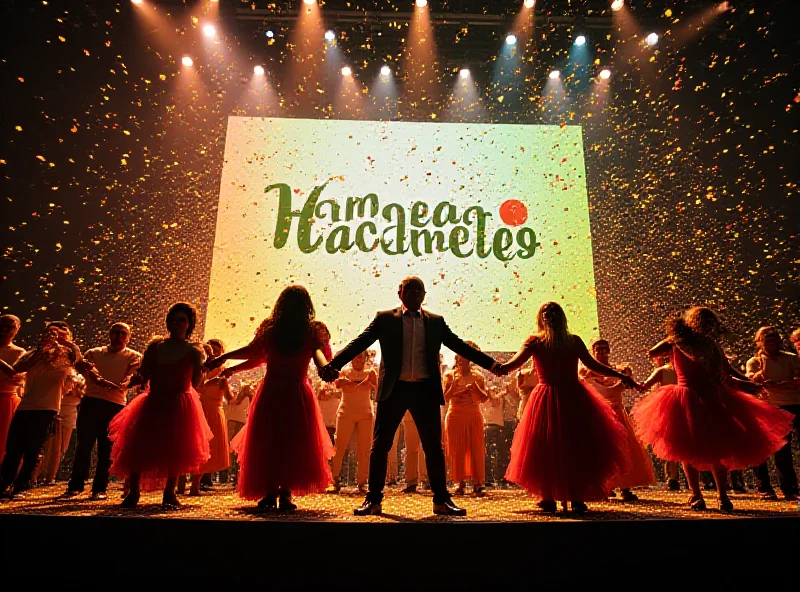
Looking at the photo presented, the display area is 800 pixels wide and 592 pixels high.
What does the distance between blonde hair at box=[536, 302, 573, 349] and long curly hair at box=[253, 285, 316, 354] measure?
173 centimetres

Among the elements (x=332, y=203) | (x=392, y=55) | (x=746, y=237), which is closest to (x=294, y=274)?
(x=332, y=203)

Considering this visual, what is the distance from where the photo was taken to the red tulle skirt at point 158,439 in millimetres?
3553

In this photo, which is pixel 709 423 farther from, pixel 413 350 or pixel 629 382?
pixel 413 350

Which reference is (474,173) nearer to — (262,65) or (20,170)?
(262,65)

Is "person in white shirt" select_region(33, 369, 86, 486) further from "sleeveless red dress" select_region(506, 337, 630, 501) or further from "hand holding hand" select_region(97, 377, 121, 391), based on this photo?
"sleeveless red dress" select_region(506, 337, 630, 501)

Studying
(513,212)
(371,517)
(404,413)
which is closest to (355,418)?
(404,413)

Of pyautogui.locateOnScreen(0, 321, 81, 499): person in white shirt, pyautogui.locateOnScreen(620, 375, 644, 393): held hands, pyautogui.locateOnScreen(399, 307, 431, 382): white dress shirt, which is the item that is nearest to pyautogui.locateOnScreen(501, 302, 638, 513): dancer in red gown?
pyautogui.locateOnScreen(620, 375, 644, 393): held hands

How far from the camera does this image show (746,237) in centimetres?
763

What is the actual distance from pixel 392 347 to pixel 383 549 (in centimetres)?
133

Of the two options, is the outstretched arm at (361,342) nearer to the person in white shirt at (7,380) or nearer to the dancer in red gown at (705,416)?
the dancer in red gown at (705,416)

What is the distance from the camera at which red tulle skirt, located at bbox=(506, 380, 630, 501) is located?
3432 mm

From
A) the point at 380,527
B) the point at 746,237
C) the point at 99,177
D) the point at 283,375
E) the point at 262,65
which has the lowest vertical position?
the point at 380,527

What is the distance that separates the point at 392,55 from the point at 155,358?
22.4ft

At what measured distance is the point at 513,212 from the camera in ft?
24.9
